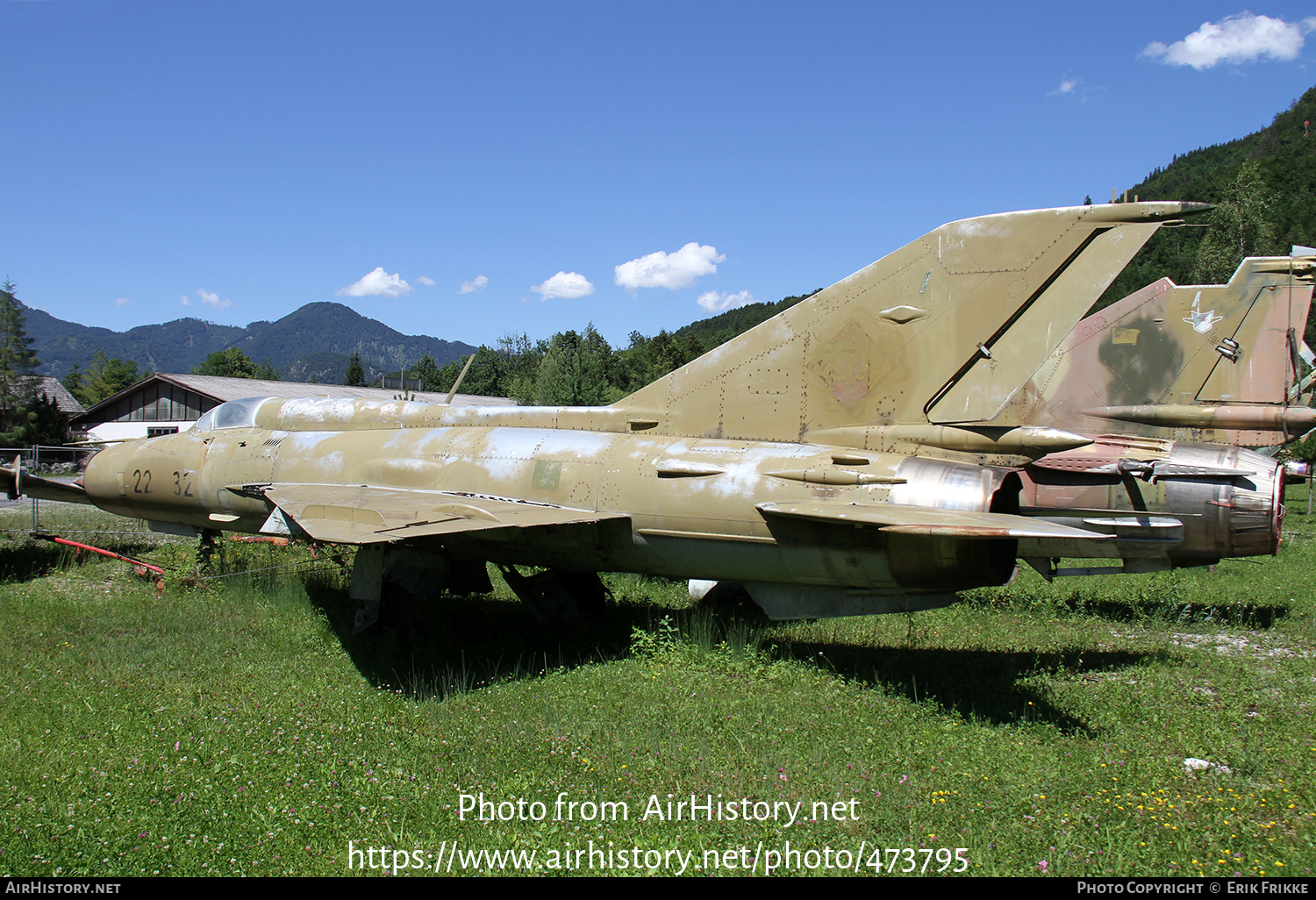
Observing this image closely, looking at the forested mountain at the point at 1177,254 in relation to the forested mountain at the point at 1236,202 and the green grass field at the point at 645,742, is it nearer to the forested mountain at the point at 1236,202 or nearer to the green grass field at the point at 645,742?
the forested mountain at the point at 1236,202

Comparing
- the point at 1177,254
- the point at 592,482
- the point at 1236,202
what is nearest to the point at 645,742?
the point at 592,482

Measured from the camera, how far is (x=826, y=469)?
694 cm

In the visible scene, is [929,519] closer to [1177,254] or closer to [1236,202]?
[1236,202]

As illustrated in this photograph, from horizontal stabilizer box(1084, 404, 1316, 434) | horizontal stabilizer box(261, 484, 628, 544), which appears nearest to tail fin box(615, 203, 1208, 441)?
horizontal stabilizer box(261, 484, 628, 544)

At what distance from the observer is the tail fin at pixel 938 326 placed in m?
6.83

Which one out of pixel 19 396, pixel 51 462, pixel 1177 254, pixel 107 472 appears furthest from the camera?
pixel 1177 254

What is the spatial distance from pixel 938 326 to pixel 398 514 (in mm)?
5397

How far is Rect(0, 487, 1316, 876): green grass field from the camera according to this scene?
13.9ft

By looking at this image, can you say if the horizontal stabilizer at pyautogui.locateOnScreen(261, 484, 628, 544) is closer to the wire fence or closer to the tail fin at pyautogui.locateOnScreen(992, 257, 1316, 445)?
the wire fence

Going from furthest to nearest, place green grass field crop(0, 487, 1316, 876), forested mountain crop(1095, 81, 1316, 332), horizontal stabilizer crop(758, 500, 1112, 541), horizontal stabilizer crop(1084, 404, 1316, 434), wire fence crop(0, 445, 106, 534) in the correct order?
forested mountain crop(1095, 81, 1316, 332) → wire fence crop(0, 445, 106, 534) → horizontal stabilizer crop(1084, 404, 1316, 434) → horizontal stabilizer crop(758, 500, 1112, 541) → green grass field crop(0, 487, 1316, 876)

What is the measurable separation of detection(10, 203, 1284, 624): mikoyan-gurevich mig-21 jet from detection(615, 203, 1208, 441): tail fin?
0.02 meters

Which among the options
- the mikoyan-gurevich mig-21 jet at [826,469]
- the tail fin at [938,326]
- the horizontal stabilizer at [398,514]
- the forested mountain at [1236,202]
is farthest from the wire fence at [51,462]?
the forested mountain at [1236,202]

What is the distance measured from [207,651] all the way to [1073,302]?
906 cm

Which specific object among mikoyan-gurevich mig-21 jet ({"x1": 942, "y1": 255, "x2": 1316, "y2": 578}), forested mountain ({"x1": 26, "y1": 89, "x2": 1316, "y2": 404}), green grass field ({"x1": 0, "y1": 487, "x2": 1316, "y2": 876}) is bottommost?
green grass field ({"x1": 0, "y1": 487, "x2": 1316, "y2": 876})
